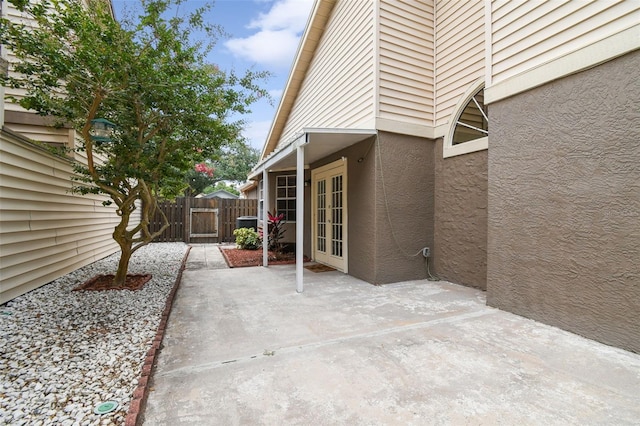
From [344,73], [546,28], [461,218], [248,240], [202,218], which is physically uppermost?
[344,73]

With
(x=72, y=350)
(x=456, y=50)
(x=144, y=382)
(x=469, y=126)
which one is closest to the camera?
(x=144, y=382)

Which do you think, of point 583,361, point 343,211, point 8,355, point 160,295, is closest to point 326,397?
point 583,361

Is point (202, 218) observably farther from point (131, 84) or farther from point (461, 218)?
point (461, 218)

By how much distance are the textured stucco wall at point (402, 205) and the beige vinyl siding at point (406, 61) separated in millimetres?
508

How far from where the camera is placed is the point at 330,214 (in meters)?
6.90

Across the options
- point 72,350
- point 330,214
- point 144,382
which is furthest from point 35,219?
point 330,214

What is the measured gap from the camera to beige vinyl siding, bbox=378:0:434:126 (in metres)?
5.22

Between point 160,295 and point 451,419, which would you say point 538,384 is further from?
point 160,295

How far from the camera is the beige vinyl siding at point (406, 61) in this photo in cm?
522

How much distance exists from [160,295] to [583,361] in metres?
5.01

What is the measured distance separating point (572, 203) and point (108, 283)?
641 cm

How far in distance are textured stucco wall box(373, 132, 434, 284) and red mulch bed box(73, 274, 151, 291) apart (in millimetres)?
3939

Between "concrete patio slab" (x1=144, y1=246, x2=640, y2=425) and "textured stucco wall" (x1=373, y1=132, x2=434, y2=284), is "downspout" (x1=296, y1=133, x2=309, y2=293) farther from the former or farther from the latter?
"textured stucco wall" (x1=373, y1=132, x2=434, y2=284)

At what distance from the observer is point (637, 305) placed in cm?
268
